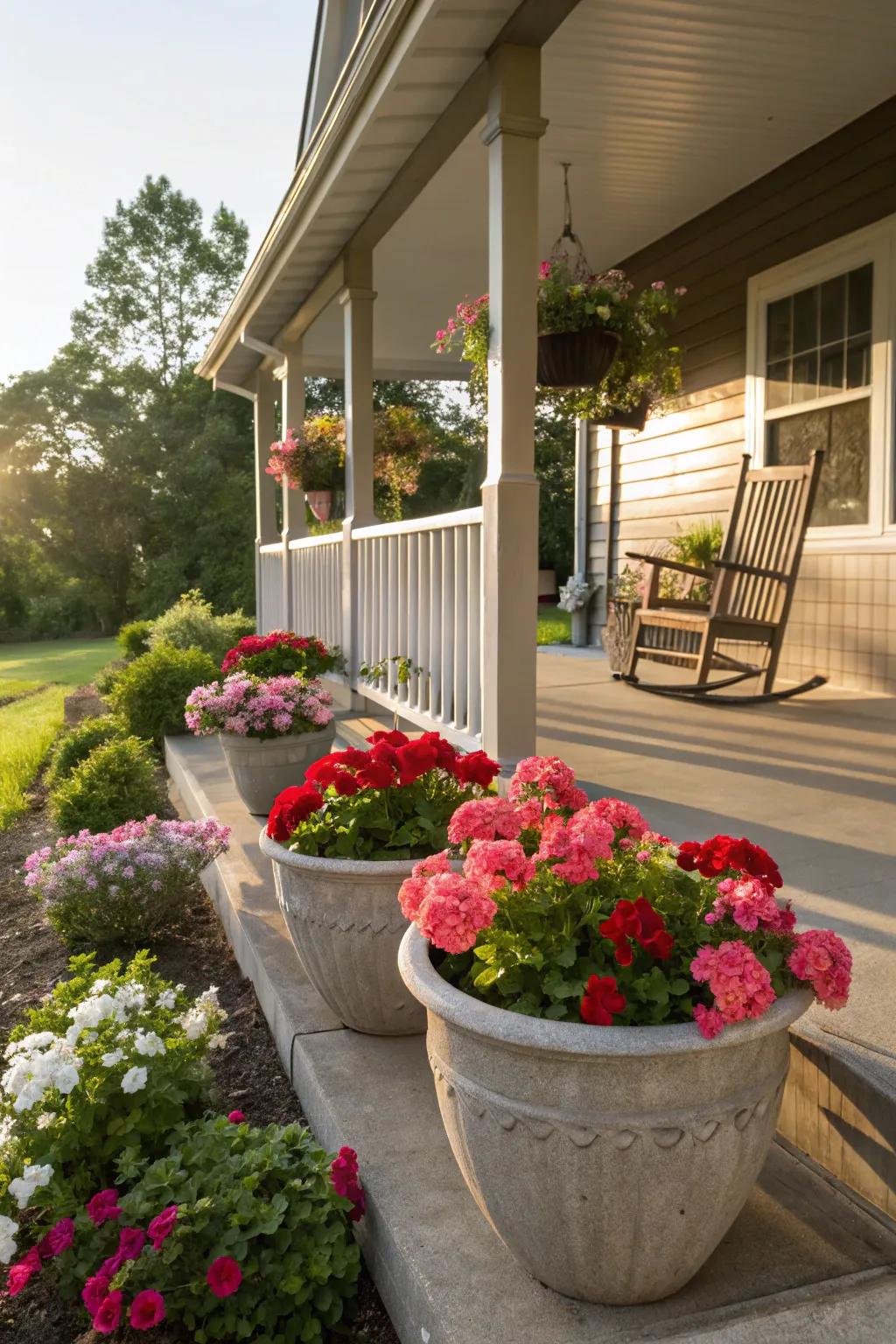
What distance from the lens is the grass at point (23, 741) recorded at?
5301mm

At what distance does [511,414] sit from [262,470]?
5448 millimetres

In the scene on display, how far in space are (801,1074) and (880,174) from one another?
4.14 meters

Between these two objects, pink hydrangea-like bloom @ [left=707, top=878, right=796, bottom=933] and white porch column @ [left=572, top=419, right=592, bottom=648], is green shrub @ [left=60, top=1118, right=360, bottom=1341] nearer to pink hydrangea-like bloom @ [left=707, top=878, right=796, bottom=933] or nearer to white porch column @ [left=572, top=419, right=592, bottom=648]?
pink hydrangea-like bloom @ [left=707, top=878, right=796, bottom=933]

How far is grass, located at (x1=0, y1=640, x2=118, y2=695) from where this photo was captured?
13758 millimetres

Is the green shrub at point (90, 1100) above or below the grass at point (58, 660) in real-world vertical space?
above

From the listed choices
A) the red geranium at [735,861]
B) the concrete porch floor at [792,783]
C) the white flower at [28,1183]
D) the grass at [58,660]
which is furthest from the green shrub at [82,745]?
the grass at [58,660]

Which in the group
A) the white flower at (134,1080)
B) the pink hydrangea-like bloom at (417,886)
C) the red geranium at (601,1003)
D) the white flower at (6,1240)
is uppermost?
the pink hydrangea-like bloom at (417,886)

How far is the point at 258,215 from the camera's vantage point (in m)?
24.0

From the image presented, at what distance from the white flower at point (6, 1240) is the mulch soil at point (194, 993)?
0.43ft

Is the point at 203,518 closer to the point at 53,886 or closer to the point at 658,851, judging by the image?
the point at 53,886

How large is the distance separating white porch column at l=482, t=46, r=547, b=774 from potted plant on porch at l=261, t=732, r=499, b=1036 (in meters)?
1.02

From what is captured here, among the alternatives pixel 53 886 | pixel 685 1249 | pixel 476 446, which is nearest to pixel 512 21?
pixel 53 886

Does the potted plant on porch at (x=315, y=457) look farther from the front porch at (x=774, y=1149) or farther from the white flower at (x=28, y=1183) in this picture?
the white flower at (x=28, y=1183)

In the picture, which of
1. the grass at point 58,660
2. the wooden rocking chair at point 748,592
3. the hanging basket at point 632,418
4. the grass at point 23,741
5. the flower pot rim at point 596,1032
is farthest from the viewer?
the grass at point 58,660
